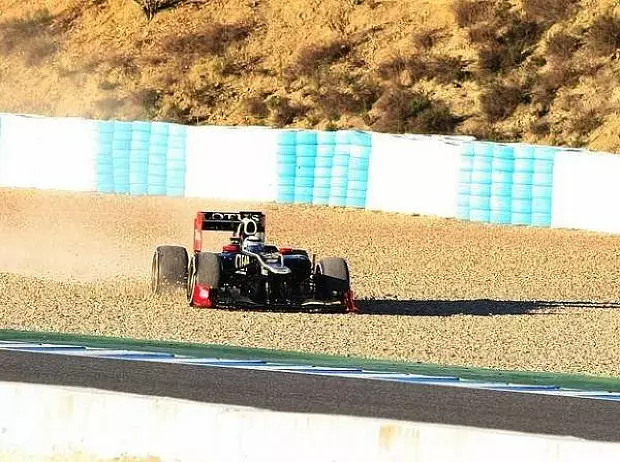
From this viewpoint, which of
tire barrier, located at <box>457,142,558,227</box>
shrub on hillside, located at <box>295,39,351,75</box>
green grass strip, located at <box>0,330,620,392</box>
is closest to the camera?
green grass strip, located at <box>0,330,620,392</box>

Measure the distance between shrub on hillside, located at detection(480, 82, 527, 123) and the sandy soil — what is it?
42.9ft

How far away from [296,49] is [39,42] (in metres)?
9.21

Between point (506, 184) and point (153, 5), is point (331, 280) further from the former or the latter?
point (153, 5)

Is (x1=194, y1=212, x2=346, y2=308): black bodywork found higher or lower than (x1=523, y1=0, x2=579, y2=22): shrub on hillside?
lower

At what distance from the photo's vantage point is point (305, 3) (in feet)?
171

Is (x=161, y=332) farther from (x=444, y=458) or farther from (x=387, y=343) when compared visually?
(x=444, y=458)

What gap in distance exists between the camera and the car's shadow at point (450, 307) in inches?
709

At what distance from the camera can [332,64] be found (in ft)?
160

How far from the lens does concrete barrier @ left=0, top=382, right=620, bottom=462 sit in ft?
23.0

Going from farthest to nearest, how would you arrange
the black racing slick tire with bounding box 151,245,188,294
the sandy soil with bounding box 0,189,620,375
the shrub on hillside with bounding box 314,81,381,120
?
the shrub on hillside with bounding box 314,81,381,120 < the black racing slick tire with bounding box 151,245,188,294 < the sandy soil with bounding box 0,189,620,375

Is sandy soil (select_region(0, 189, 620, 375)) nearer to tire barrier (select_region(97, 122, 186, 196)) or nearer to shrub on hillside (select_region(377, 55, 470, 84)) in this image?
tire barrier (select_region(97, 122, 186, 196))

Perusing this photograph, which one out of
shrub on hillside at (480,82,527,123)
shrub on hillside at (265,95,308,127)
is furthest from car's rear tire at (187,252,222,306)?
shrub on hillside at (265,95,308,127)

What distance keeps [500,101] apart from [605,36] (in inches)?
136

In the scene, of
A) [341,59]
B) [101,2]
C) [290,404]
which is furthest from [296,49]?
[290,404]
